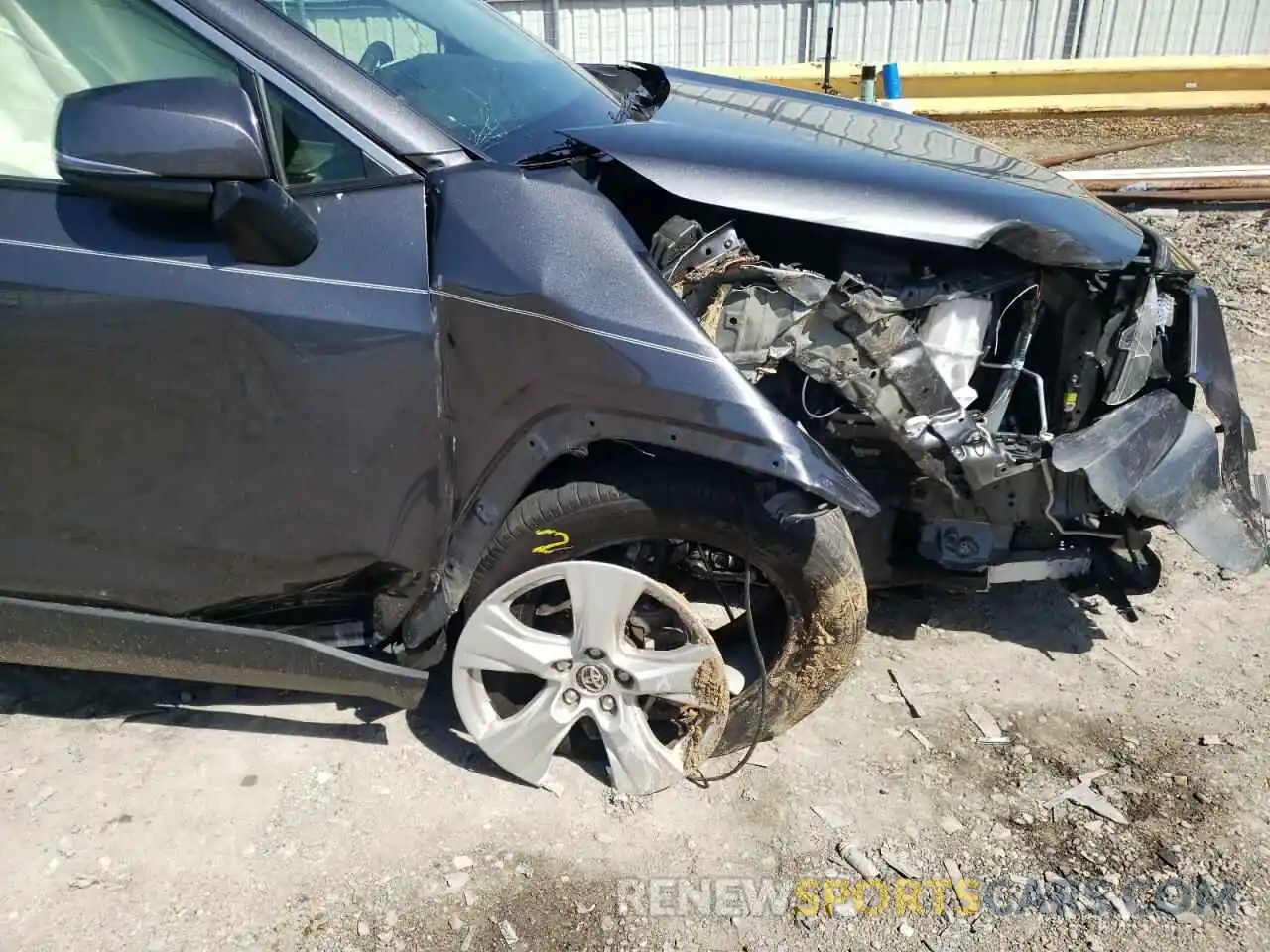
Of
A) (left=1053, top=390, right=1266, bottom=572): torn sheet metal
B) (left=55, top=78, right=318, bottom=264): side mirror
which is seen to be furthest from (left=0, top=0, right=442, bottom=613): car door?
(left=1053, top=390, right=1266, bottom=572): torn sheet metal

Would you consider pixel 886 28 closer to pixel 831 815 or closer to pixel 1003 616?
pixel 1003 616

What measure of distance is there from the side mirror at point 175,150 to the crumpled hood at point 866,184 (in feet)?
2.51

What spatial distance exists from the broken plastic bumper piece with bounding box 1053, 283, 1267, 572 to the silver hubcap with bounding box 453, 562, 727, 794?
1.01m

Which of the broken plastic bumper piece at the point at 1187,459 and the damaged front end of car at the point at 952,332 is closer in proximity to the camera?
the damaged front end of car at the point at 952,332

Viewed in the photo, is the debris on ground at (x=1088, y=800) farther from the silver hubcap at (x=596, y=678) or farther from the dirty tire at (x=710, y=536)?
the silver hubcap at (x=596, y=678)

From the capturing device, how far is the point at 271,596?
2332 mm

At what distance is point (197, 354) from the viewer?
2.04 m

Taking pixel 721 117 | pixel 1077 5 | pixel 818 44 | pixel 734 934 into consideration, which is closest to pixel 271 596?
pixel 734 934

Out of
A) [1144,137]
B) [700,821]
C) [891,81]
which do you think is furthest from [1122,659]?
[1144,137]

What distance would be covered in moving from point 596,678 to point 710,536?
0.46 meters

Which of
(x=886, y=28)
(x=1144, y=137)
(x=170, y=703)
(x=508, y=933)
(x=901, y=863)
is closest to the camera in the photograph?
(x=508, y=933)

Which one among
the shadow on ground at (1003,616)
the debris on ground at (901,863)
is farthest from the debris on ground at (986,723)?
the debris on ground at (901,863)

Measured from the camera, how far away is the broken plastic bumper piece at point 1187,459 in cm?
233

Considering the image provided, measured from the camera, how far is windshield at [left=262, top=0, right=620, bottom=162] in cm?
231
